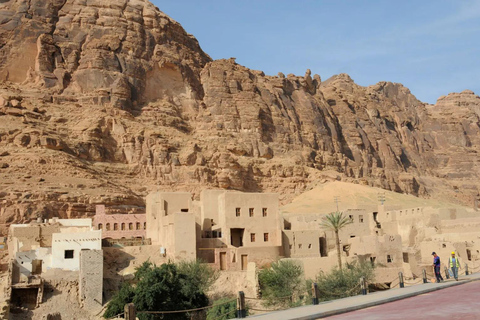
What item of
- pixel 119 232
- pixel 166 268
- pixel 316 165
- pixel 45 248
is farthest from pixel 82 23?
pixel 166 268

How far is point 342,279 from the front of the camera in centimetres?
3322

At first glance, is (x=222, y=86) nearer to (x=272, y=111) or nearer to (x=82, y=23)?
(x=272, y=111)

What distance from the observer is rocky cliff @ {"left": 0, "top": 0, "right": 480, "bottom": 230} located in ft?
223

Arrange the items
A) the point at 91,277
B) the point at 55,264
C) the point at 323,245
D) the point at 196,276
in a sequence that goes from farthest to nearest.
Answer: the point at 323,245
the point at 55,264
the point at 91,277
the point at 196,276

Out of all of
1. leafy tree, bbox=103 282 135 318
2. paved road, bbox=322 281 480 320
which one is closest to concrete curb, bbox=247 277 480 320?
paved road, bbox=322 281 480 320

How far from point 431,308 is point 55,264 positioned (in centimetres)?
2618

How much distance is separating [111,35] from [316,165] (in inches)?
1430

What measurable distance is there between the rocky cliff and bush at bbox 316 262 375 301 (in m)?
33.4

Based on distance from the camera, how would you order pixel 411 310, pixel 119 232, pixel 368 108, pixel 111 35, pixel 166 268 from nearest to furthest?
pixel 411 310
pixel 166 268
pixel 119 232
pixel 111 35
pixel 368 108

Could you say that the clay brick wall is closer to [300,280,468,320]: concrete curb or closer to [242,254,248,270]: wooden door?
[242,254,248,270]: wooden door

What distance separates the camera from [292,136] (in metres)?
105

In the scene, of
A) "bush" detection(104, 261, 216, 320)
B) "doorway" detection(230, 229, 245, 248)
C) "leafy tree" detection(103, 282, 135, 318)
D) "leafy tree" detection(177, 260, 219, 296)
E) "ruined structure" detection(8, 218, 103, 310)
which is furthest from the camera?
"doorway" detection(230, 229, 245, 248)

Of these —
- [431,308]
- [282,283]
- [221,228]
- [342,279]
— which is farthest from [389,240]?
[431,308]

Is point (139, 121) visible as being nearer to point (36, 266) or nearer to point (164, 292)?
point (36, 266)
